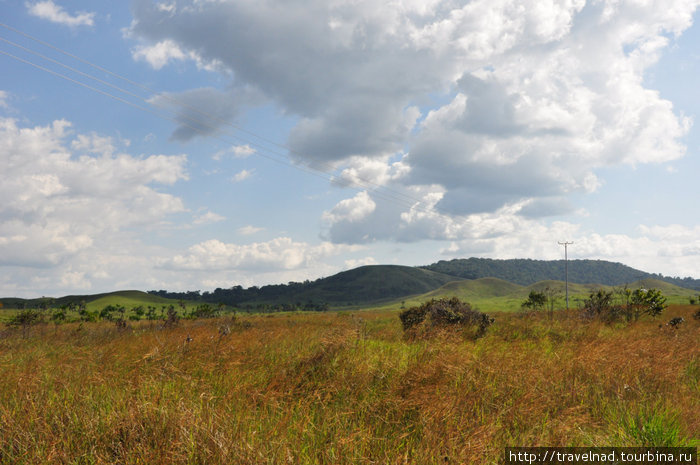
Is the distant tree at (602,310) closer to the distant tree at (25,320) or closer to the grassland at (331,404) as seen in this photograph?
the grassland at (331,404)

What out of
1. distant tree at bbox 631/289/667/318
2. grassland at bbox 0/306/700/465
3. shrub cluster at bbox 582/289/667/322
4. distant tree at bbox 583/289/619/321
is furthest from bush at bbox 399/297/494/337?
distant tree at bbox 631/289/667/318

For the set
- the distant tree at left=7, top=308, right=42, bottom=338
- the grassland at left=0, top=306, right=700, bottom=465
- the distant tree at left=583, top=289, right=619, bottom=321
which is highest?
the grassland at left=0, top=306, right=700, bottom=465

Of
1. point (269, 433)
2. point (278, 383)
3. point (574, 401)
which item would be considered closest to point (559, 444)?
point (574, 401)

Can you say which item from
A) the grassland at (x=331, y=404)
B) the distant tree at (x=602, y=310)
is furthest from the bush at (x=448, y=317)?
the distant tree at (x=602, y=310)

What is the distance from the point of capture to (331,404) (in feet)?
19.6

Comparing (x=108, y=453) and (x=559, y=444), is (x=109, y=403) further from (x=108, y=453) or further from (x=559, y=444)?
(x=559, y=444)

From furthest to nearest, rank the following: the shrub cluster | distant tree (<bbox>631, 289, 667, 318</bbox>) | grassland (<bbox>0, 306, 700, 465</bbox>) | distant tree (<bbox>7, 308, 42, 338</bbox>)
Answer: distant tree (<bbox>7, 308, 42, 338</bbox>), distant tree (<bbox>631, 289, 667, 318</bbox>), the shrub cluster, grassland (<bbox>0, 306, 700, 465</bbox>)

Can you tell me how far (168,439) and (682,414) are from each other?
7.08 m

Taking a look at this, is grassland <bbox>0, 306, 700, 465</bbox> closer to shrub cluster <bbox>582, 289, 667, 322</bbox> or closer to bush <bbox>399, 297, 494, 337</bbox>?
bush <bbox>399, 297, 494, 337</bbox>

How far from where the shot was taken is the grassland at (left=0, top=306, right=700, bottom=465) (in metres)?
4.13

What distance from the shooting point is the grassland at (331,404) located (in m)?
4.13

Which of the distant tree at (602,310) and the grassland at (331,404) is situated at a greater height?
the grassland at (331,404)

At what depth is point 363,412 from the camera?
5.52m

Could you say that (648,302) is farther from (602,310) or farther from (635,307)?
(602,310)
